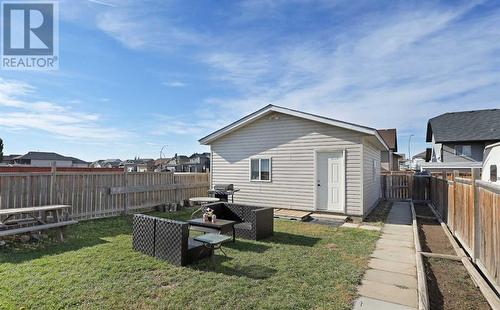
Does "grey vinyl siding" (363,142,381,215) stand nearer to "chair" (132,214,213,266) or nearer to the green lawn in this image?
the green lawn

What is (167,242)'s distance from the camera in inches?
188

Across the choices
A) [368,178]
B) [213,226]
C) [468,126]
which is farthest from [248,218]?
[468,126]

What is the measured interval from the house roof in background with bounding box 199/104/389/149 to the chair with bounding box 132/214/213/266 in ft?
20.7

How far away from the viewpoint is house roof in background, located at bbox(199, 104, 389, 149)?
902cm

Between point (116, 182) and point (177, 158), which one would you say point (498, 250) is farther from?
point (177, 158)

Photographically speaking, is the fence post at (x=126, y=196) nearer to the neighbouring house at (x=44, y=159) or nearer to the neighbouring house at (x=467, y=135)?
the neighbouring house at (x=467, y=135)

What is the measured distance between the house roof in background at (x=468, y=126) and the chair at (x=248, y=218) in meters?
26.7

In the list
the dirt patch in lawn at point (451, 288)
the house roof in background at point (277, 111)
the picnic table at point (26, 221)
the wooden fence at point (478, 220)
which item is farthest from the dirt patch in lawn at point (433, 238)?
the picnic table at point (26, 221)

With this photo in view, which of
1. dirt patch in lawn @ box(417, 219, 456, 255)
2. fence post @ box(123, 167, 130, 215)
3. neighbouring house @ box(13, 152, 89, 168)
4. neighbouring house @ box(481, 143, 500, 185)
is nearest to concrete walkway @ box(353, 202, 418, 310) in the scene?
dirt patch in lawn @ box(417, 219, 456, 255)

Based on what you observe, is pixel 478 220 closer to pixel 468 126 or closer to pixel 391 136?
pixel 468 126

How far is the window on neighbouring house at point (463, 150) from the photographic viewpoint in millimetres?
25391

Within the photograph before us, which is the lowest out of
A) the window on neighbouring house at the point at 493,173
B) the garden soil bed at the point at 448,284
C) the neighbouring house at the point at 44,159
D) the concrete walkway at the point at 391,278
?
the garden soil bed at the point at 448,284

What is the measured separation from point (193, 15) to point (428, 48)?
27.6 ft

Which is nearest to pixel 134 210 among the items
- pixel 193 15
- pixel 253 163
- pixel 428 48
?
pixel 253 163
